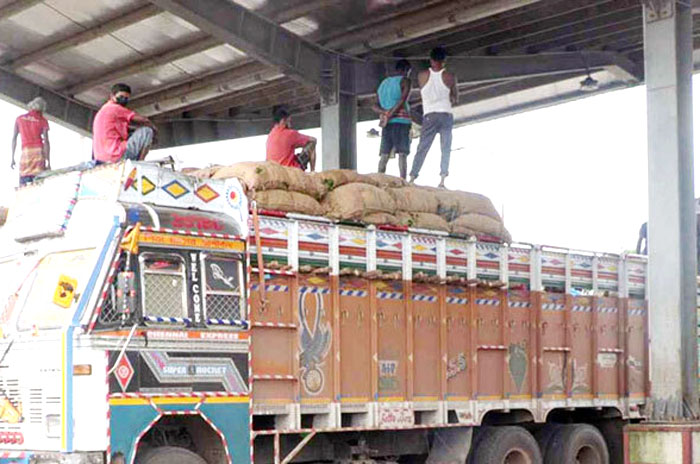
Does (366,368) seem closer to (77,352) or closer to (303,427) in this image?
(303,427)

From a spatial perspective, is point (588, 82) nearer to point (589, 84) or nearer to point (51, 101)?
point (589, 84)

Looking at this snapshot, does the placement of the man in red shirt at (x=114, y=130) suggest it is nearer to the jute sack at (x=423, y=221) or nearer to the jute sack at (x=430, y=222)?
the jute sack at (x=423, y=221)

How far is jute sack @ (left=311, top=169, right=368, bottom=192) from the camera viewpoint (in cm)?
1205

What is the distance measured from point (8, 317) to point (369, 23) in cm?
976

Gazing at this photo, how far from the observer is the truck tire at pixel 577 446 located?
46.2ft

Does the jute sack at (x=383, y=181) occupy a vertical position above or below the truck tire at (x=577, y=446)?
above

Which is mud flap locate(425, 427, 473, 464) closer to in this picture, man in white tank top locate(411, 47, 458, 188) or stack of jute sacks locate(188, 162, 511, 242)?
stack of jute sacks locate(188, 162, 511, 242)

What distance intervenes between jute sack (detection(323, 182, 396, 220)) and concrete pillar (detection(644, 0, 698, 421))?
13.9 ft

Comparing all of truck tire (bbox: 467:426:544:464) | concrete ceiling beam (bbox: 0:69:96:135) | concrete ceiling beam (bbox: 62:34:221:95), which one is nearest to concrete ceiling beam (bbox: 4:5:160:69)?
concrete ceiling beam (bbox: 0:69:96:135)

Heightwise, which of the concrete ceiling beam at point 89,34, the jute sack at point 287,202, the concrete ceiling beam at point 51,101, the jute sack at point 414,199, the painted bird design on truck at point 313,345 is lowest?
the painted bird design on truck at point 313,345

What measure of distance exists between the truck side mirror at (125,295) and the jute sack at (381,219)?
127 inches

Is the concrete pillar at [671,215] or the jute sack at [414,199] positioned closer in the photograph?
the jute sack at [414,199]

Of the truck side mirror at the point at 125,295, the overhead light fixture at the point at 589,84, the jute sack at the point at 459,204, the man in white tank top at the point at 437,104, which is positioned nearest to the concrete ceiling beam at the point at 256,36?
the man in white tank top at the point at 437,104

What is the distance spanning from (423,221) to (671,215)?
369 cm
